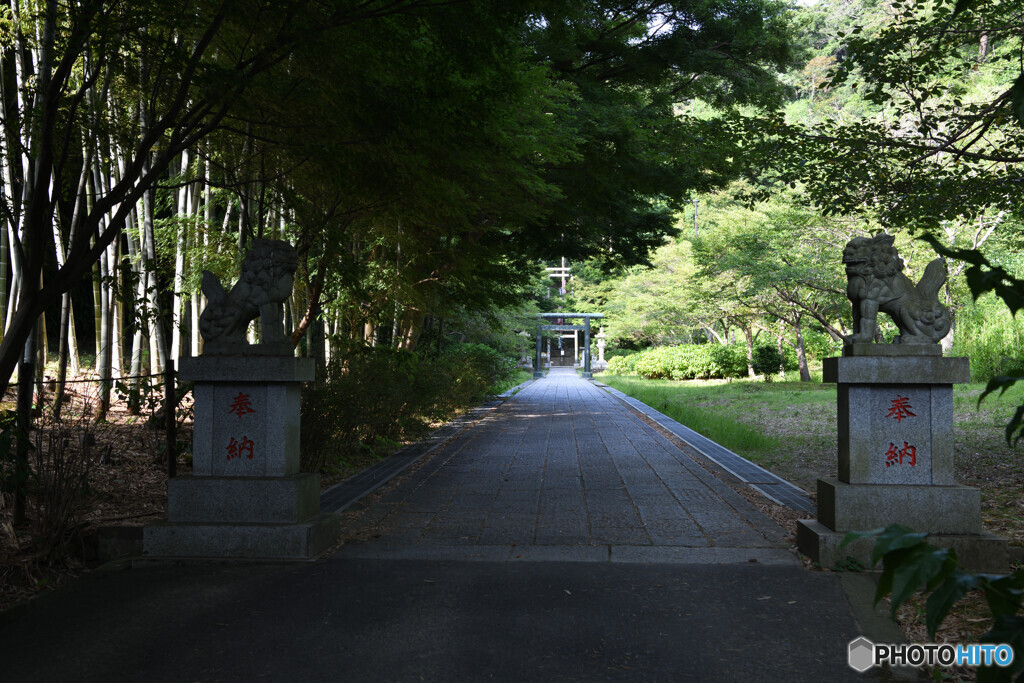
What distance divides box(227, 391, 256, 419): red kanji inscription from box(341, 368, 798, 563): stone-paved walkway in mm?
1084

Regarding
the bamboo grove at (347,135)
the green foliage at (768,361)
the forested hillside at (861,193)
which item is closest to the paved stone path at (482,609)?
the forested hillside at (861,193)

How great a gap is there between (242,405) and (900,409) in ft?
13.2

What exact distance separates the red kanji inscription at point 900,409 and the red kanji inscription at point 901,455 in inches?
6.3

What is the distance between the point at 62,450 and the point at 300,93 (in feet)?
8.91

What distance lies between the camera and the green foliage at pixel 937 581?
37.5 inches

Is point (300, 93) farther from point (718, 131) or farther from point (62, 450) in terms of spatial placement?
point (718, 131)

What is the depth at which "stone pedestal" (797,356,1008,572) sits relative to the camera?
4.14 meters

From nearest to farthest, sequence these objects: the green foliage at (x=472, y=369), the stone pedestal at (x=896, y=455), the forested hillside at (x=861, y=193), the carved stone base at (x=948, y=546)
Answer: the carved stone base at (x=948, y=546), the stone pedestal at (x=896, y=455), the forested hillside at (x=861, y=193), the green foliage at (x=472, y=369)

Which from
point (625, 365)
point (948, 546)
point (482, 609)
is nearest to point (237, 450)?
point (482, 609)

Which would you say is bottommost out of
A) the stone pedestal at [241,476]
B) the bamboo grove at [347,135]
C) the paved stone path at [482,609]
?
the paved stone path at [482,609]

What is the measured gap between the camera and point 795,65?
1084cm

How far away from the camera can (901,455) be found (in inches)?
167

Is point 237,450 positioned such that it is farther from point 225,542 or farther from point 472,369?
point 472,369

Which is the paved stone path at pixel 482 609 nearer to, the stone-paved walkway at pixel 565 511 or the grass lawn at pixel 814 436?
the stone-paved walkway at pixel 565 511
